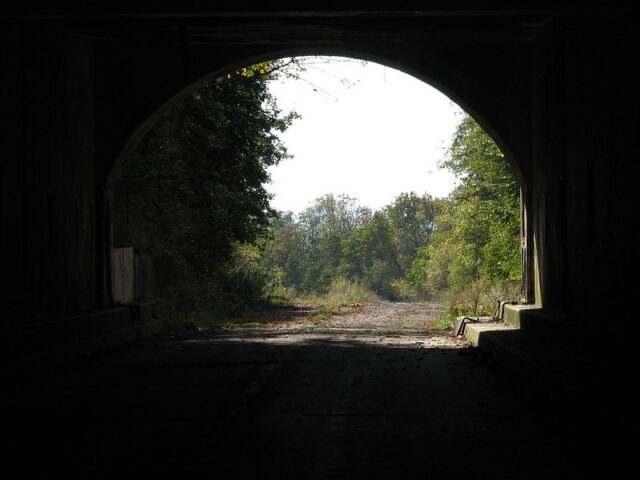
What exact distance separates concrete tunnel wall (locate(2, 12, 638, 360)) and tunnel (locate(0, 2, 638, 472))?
0.03 metres

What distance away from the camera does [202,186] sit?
77.7 ft

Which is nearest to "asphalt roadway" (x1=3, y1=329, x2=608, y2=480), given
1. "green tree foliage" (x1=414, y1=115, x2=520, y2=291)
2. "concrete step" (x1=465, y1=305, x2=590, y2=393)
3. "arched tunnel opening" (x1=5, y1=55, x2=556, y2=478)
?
"arched tunnel opening" (x1=5, y1=55, x2=556, y2=478)

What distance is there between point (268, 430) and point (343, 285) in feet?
145

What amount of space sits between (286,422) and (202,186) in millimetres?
18437

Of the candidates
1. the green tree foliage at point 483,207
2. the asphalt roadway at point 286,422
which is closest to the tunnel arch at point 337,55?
the asphalt roadway at point 286,422

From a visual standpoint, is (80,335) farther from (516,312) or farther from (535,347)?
(516,312)

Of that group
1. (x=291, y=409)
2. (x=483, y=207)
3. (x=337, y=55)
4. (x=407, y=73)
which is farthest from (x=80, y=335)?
(x=483, y=207)

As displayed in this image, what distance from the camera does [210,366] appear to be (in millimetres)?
8938

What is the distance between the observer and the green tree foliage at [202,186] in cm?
2030

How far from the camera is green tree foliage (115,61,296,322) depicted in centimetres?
2030

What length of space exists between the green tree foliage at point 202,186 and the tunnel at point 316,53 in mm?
5875

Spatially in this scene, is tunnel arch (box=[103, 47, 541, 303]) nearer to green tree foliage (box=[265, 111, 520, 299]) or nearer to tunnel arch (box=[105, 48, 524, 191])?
tunnel arch (box=[105, 48, 524, 191])

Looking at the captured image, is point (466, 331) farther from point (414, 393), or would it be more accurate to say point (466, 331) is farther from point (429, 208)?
point (429, 208)

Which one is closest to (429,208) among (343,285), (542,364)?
(343,285)
